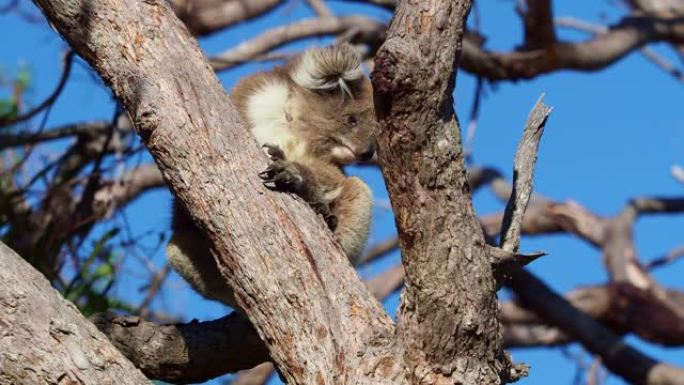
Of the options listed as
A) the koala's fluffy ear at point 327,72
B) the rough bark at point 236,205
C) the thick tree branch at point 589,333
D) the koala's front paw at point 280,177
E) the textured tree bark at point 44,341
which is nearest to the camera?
the textured tree bark at point 44,341

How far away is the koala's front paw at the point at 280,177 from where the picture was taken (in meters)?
2.74

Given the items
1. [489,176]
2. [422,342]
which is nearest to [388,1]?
[489,176]

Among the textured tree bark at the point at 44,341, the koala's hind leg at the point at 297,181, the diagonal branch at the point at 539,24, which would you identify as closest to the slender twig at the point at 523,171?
the koala's hind leg at the point at 297,181

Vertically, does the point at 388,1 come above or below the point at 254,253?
above

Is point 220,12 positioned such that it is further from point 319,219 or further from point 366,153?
point 319,219

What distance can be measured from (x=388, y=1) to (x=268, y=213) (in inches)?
173

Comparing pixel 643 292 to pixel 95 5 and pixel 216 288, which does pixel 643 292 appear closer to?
pixel 216 288

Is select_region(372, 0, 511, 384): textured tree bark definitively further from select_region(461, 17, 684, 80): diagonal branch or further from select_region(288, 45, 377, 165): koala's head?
select_region(461, 17, 684, 80): diagonal branch

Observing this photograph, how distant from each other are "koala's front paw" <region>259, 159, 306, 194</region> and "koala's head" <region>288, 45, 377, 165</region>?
2.85 ft

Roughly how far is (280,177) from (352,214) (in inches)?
30.7

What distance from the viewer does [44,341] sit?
240 cm

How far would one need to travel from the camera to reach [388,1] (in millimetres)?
6832

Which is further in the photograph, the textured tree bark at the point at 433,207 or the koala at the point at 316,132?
the koala at the point at 316,132

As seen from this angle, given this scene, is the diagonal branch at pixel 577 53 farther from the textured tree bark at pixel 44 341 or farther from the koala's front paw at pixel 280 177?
the textured tree bark at pixel 44 341
